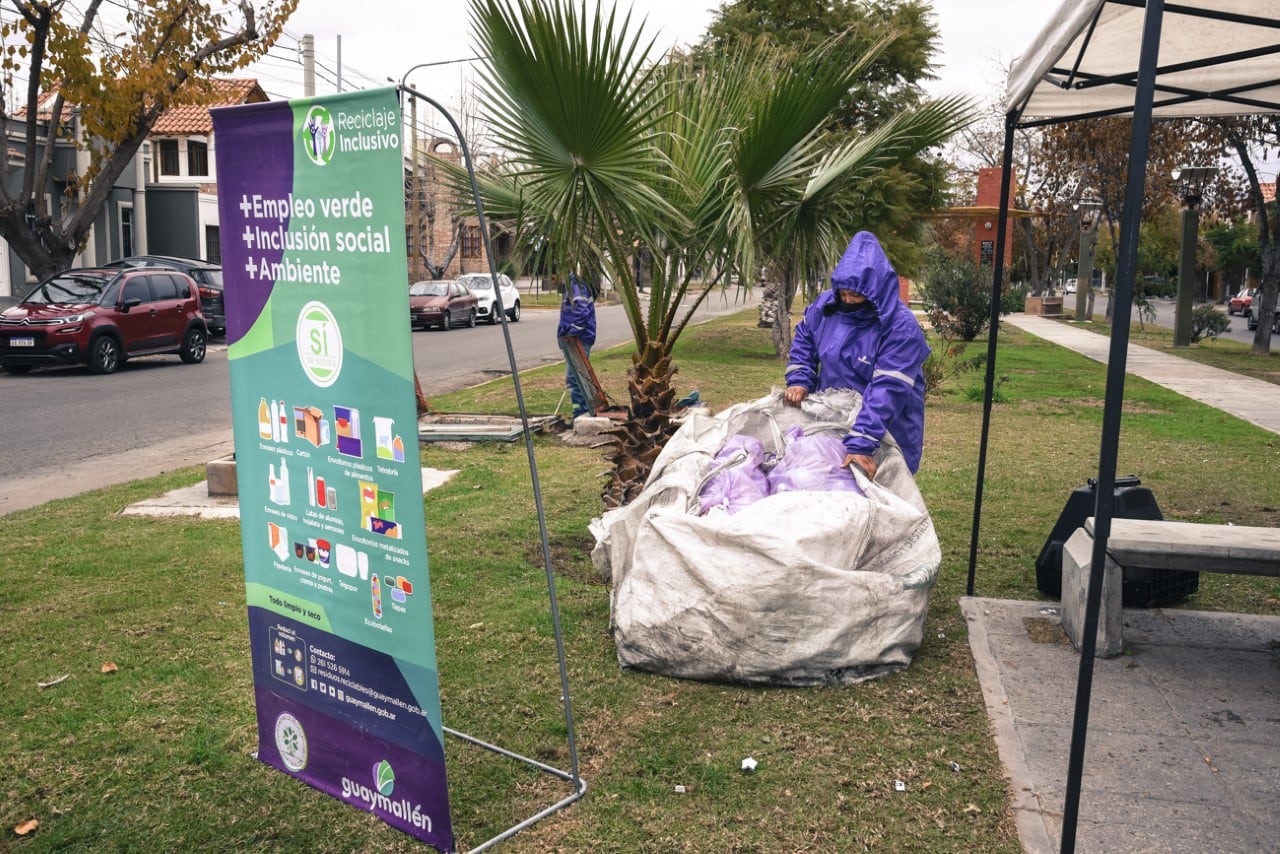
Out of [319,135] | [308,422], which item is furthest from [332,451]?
[319,135]

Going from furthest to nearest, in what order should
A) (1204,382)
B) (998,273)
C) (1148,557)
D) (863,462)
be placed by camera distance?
(1204,382)
(998,273)
(863,462)
(1148,557)

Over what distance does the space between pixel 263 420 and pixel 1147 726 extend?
3.36 m

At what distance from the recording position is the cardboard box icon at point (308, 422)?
322 cm

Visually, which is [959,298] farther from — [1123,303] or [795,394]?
[1123,303]

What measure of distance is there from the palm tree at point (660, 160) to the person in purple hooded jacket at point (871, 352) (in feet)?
1.94

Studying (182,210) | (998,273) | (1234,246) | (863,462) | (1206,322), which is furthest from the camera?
(1234,246)

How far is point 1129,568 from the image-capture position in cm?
575

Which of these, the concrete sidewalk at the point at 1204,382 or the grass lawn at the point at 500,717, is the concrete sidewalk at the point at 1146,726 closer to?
the grass lawn at the point at 500,717

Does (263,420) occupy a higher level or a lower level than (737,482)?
higher

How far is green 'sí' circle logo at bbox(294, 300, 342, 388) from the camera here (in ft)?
10.2

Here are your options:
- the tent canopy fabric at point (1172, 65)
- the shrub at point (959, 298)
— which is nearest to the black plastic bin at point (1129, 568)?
the tent canopy fabric at point (1172, 65)

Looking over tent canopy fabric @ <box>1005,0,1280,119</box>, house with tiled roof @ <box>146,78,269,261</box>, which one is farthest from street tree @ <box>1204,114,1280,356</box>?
house with tiled roof @ <box>146,78,269,261</box>

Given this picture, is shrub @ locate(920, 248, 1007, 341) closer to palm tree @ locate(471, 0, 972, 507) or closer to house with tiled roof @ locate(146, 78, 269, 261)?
palm tree @ locate(471, 0, 972, 507)

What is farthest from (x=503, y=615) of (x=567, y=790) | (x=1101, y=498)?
(x=1101, y=498)
